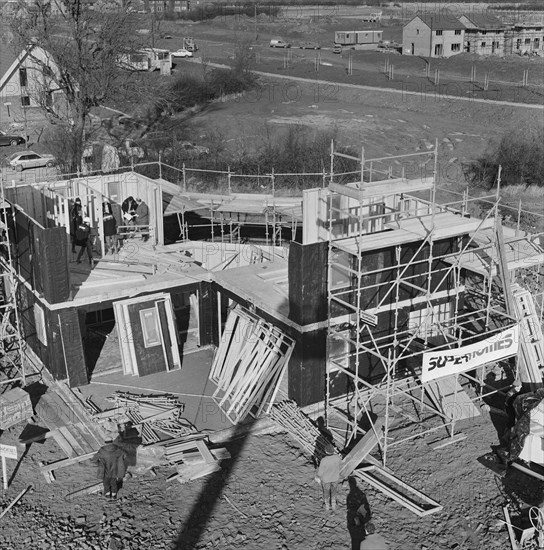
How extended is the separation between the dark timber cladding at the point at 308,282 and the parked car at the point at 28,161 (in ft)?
105

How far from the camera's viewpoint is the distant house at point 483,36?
94875 mm

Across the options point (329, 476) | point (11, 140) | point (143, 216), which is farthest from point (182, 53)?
point (329, 476)

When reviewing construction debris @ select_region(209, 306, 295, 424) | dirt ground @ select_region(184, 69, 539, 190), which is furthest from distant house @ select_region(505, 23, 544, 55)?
construction debris @ select_region(209, 306, 295, 424)

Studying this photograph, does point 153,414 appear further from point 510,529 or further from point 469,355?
point 510,529

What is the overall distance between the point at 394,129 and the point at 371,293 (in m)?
39.8

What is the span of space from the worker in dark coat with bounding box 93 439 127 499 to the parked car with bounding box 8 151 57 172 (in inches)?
1337

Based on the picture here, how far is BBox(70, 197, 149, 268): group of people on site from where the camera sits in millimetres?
22766

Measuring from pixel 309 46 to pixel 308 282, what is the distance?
317ft

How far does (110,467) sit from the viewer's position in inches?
636

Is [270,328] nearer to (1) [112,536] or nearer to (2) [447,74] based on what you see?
(1) [112,536]

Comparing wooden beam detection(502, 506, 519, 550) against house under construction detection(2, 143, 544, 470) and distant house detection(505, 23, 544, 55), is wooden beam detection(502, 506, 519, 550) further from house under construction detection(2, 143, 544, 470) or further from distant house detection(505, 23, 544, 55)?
distant house detection(505, 23, 544, 55)

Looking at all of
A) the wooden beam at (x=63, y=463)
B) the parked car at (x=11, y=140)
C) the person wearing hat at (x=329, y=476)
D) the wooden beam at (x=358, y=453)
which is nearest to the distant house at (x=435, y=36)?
the parked car at (x=11, y=140)

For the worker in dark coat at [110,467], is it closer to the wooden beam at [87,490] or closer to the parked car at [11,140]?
the wooden beam at [87,490]

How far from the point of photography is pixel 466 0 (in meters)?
175
